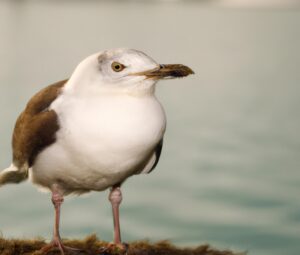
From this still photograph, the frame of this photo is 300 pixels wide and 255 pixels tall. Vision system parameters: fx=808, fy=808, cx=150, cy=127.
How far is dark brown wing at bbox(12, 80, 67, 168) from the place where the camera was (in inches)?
218

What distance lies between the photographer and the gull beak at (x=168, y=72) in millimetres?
5113

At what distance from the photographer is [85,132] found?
5238mm

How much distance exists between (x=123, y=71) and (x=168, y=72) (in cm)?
29

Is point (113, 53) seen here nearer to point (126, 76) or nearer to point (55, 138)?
point (126, 76)

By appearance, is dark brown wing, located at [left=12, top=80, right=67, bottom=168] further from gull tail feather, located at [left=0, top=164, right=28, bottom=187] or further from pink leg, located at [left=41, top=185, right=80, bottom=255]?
pink leg, located at [left=41, top=185, right=80, bottom=255]

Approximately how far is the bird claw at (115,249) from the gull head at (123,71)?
1.29m

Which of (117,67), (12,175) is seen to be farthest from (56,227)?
(117,67)

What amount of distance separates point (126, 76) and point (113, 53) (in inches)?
7.5

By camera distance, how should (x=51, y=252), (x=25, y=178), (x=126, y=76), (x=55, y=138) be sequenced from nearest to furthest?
(x=126, y=76), (x=55, y=138), (x=51, y=252), (x=25, y=178)

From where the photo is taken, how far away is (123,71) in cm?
517

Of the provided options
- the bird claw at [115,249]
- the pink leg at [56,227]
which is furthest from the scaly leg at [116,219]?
the pink leg at [56,227]

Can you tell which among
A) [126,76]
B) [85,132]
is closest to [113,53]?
[126,76]

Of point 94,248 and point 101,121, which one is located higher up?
point 101,121

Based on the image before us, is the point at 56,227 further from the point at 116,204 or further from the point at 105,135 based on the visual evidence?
the point at 105,135
